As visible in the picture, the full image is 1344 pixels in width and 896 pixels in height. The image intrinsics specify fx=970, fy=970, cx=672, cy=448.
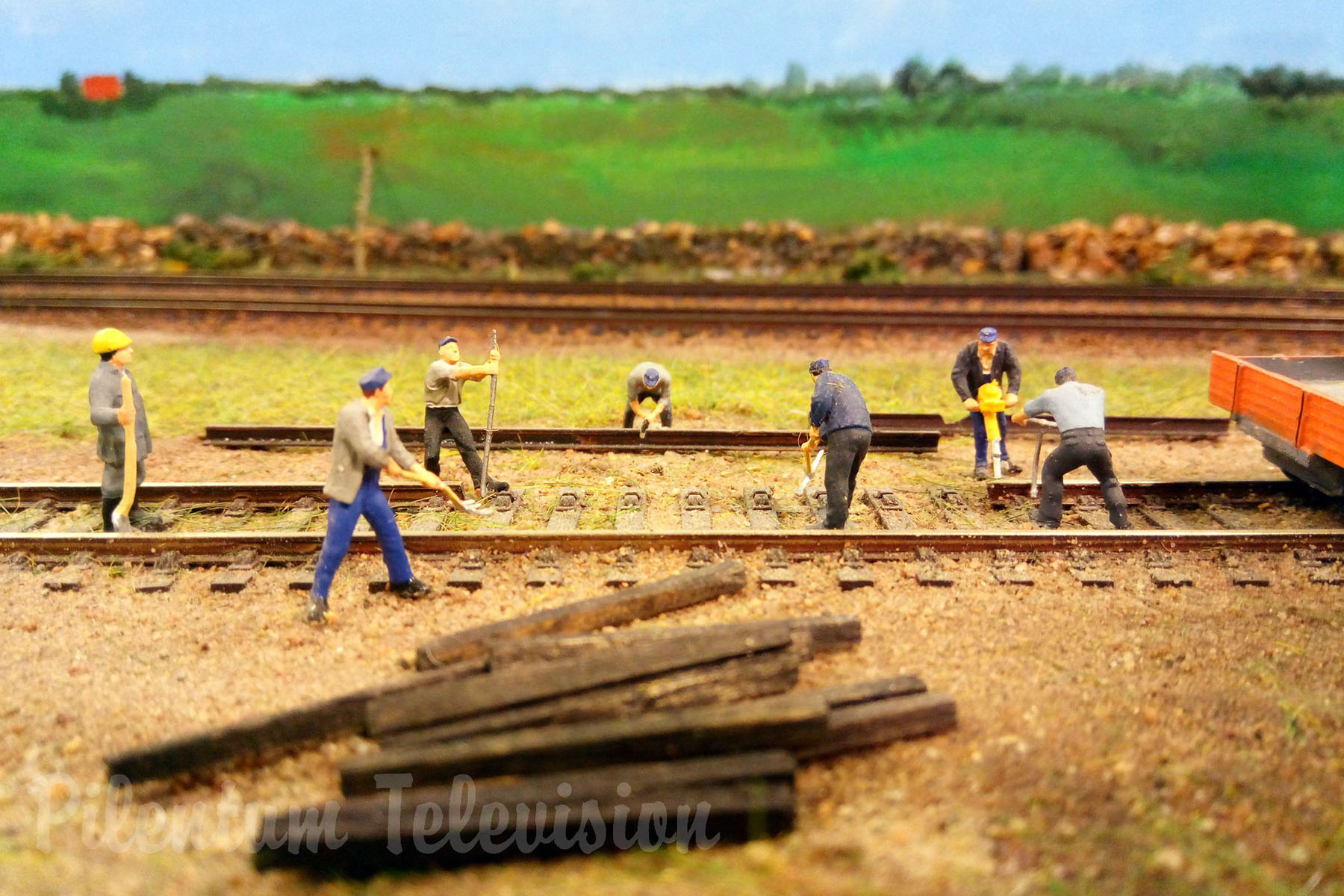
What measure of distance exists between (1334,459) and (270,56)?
20.0 metres

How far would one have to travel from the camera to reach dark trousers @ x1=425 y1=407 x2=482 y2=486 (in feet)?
29.9

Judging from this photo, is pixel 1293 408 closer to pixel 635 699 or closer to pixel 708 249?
pixel 635 699

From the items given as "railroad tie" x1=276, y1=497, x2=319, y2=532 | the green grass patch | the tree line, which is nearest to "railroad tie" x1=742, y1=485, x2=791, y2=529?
the green grass patch

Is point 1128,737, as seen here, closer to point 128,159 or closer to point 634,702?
point 634,702

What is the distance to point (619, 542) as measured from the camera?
312 inches

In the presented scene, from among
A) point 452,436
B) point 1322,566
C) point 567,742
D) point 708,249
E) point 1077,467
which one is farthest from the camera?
point 708,249

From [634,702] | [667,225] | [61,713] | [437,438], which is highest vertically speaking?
[667,225]

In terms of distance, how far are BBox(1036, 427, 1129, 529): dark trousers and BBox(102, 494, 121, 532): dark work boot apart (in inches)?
311

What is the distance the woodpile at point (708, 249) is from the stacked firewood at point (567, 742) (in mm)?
12507

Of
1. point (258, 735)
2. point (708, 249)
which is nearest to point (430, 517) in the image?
point (258, 735)

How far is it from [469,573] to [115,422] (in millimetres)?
3218

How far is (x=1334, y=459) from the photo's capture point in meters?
8.04

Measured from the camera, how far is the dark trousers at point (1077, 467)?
8148 millimetres

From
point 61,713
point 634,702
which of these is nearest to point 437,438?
point 61,713
